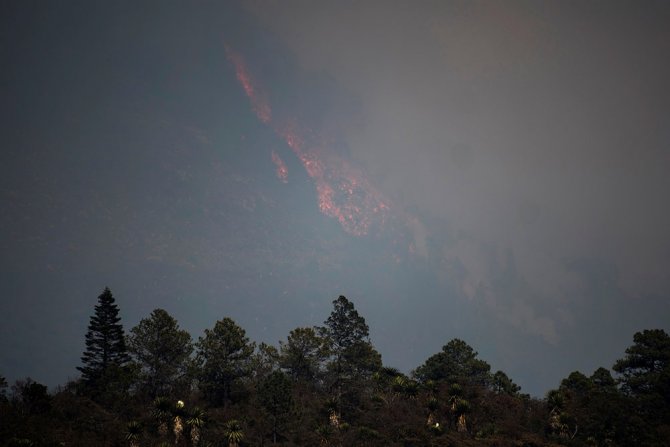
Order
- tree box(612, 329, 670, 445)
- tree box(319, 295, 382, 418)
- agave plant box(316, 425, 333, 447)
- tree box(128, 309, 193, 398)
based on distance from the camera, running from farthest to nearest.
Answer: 1. tree box(319, 295, 382, 418)
2. tree box(128, 309, 193, 398)
3. agave plant box(316, 425, 333, 447)
4. tree box(612, 329, 670, 445)

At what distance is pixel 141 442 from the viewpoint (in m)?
46.9

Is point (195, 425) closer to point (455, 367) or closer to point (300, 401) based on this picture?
point (300, 401)

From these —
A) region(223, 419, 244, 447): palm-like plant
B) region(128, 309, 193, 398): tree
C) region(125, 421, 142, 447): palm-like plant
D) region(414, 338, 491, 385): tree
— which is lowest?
region(125, 421, 142, 447): palm-like plant

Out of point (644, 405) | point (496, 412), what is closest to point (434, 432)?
point (496, 412)

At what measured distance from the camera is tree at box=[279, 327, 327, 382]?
7506 centimetres

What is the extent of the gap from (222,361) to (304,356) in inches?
591

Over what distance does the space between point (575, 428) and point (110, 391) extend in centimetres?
5979

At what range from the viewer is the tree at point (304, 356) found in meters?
75.1

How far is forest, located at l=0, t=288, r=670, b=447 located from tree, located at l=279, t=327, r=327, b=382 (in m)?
0.19

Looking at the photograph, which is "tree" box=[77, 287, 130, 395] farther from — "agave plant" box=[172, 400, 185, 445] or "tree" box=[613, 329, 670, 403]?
"tree" box=[613, 329, 670, 403]

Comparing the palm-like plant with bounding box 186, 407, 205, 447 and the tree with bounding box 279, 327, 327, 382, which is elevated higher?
the tree with bounding box 279, 327, 327, 382

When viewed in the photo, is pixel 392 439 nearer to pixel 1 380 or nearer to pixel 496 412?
pixel 496 412

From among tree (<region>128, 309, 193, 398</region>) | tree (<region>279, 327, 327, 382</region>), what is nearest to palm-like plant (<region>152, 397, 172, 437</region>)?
tree (<region>128, 309, 193, 398</region>)

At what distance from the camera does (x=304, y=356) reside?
75438mm
